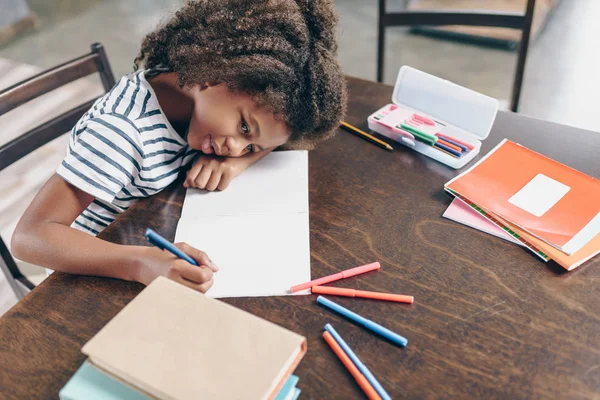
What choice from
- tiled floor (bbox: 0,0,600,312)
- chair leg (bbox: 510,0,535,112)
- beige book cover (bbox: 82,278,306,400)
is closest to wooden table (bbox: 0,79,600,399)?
beige book cover (bbox: 82,278,306,400)

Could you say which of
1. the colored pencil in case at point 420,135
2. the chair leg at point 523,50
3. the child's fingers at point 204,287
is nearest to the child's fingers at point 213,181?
the child's fingers at point 204,287

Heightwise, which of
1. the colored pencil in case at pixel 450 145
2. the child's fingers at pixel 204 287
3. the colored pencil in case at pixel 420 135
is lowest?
the child's fingers at pixel 204 287

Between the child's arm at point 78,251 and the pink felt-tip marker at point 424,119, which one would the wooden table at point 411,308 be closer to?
the child's arm at point 78,251

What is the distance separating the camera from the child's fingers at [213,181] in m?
0.93

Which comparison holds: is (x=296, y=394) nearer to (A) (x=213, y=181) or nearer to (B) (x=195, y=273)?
(B) (x=195, y=273)

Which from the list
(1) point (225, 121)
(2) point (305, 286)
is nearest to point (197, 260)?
(2) point (305, 286)

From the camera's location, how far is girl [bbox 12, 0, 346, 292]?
2.80 ft

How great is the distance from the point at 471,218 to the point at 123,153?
0.60 m

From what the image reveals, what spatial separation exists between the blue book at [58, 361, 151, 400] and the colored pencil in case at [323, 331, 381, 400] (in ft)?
0.76

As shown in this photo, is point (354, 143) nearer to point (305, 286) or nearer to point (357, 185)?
point (357, 185)

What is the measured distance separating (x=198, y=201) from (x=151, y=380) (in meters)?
0.45

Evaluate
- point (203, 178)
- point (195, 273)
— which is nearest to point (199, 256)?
point (195, 273)

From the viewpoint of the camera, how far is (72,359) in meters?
0.65

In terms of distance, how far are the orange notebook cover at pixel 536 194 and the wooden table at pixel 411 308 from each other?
4cm
